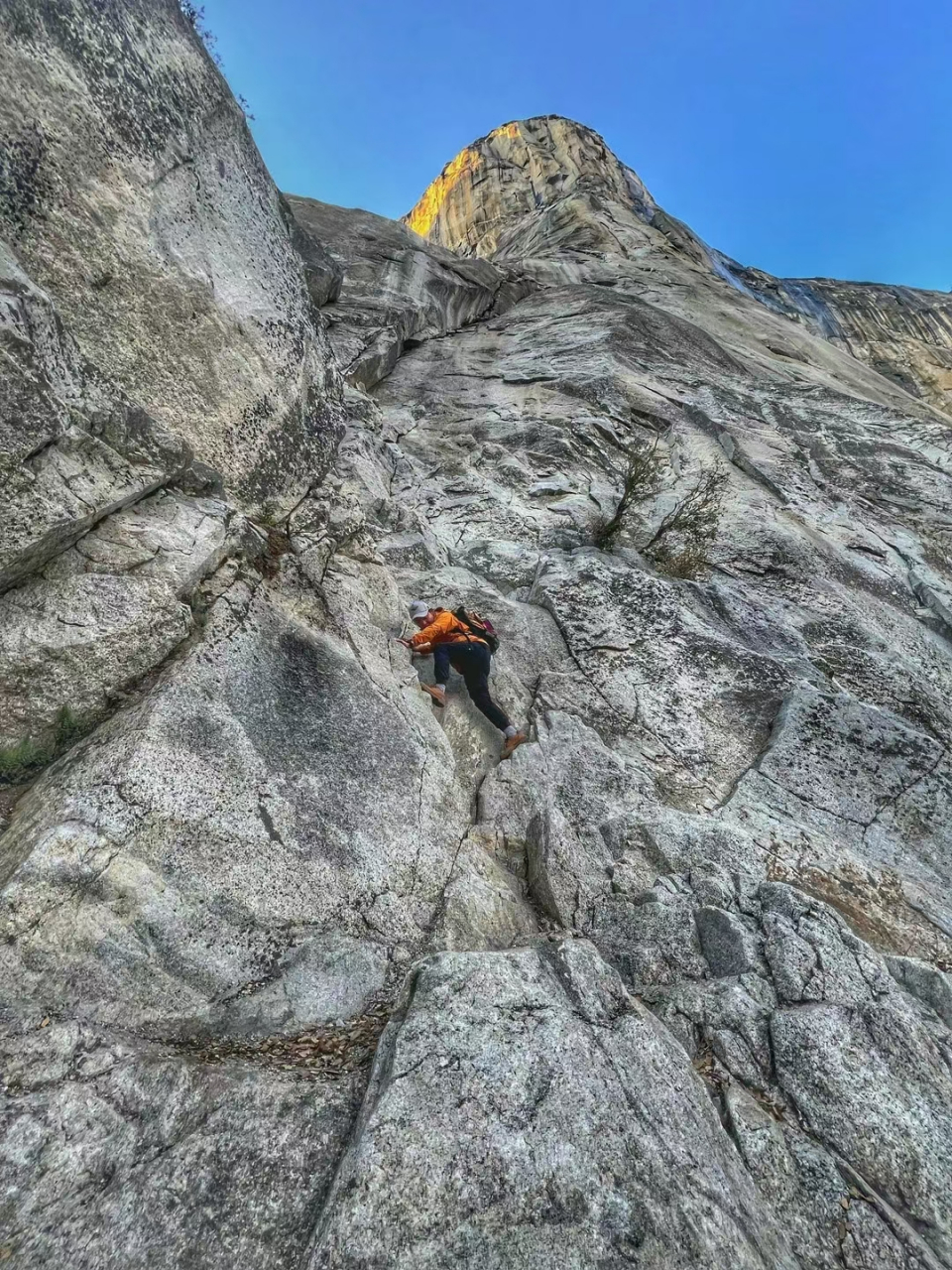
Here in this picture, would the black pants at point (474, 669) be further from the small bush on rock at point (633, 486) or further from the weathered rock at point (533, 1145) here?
the small bush on rock at point (633, 486)

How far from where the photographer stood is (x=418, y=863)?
20.7 feet

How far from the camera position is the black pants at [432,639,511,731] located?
8656mm

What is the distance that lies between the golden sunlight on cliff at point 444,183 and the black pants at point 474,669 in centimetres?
4278

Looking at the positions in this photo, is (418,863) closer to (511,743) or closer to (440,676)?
(511,743)

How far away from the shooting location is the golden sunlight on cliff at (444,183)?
4406 cm

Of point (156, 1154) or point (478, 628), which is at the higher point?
point (478, 628)

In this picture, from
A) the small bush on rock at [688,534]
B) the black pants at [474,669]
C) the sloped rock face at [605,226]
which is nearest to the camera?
the black pants at [474,669]

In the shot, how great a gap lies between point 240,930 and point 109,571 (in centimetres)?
395

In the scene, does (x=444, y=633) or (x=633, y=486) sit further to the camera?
(x=633, y=486)

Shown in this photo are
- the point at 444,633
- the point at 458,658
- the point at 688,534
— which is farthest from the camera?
the point at 688,534

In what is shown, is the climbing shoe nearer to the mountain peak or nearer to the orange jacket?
the orange jacket

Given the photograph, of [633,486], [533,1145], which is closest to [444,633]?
[533,1145]

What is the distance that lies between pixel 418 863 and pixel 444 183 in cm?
5315

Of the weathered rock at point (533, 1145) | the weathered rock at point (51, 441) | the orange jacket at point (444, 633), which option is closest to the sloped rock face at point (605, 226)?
the orange jacket at point (444, 633)
